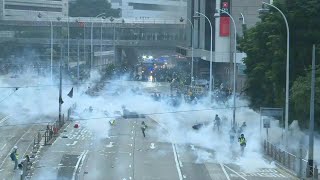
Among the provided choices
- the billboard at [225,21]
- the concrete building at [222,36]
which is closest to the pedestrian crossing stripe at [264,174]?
the concrete building at [222,36]

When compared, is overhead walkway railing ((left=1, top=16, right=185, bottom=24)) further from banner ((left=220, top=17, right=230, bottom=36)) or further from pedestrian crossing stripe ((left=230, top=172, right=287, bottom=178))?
pedestrian crossing stripe ((left=230, top=172, right=287, bottom=178))

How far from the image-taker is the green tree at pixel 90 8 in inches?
6127

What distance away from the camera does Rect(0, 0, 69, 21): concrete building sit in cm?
12761

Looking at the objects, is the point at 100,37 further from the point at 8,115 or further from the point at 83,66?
the point at 8,115

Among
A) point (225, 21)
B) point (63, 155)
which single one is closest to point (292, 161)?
point (63, 155)

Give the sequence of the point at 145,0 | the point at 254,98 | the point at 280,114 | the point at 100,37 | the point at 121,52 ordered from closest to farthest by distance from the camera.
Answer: the point at 280,114 < the point at 254,98 < the point at 100,37 < the point at 121,52 < the point at 145,0

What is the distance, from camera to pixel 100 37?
111 metres

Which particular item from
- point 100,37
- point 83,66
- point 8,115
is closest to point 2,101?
point 8,115

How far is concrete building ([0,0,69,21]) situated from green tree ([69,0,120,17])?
12716 millimetres

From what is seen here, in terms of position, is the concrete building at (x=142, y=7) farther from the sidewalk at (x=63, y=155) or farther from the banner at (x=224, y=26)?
the sidewalk at (x=63, y=155)

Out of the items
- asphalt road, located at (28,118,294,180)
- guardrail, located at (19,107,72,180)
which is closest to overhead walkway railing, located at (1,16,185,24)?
guardrail, located at (19,107,72,180)

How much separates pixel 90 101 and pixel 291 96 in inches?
1072

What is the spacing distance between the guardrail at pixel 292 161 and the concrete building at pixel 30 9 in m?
89.9

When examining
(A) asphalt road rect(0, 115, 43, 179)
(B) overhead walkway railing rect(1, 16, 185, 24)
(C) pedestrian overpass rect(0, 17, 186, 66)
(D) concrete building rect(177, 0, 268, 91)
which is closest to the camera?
(A) asphalt road rect(0, 115, 43, 179)
